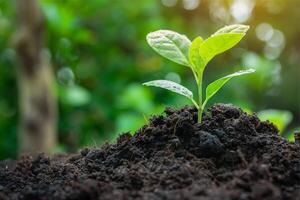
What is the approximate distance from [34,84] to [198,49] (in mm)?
2047

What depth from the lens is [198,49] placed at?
98 centimetres

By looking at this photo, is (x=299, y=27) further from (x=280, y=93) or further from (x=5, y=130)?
(x=5, y=130)

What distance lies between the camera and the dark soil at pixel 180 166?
76 centimetres

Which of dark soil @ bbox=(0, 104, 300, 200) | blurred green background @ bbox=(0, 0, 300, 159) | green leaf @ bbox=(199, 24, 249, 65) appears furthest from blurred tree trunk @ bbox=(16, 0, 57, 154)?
green leaf @ bbox=(199, 24, 249, 65)

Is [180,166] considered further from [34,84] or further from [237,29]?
[34,84]

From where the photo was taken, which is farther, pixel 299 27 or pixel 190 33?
pixel 299 27

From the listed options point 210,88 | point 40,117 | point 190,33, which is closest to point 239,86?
point 190,33

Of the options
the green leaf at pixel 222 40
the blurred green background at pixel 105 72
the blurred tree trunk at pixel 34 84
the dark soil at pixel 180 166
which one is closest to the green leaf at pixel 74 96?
the blurred green background at pixel 105 72

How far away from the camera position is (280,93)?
14.1 ft

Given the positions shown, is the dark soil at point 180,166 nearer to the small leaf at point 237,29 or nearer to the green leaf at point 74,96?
the small leaf at point 237,29

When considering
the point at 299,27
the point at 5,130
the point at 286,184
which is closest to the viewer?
the point at 286,184

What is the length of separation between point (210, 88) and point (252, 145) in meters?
0.13

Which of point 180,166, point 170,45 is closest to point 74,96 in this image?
point 170,45

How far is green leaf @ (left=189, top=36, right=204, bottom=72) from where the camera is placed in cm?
97
